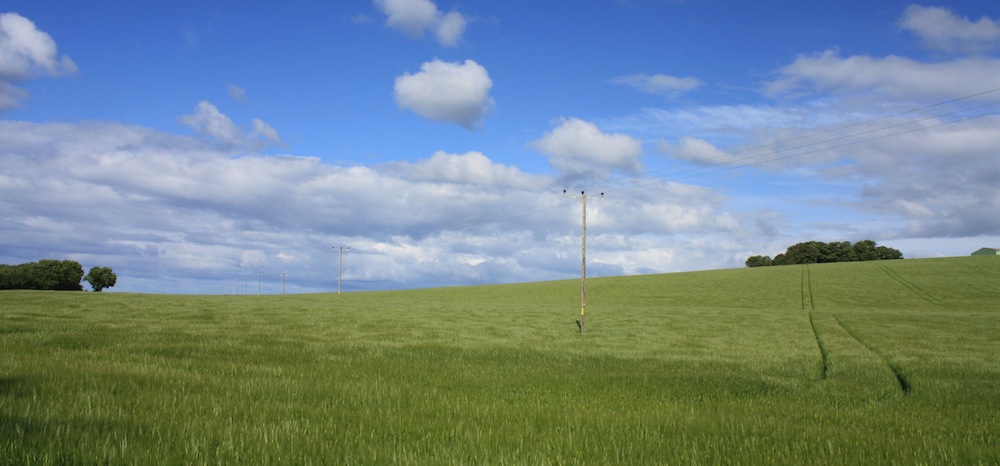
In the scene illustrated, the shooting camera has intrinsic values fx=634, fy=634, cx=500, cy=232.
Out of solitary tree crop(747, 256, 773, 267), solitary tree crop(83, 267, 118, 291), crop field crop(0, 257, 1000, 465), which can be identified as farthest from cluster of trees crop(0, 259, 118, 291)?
solitary tree crop(747, 256, 773, 267)

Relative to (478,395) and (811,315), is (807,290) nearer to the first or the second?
(811,315)

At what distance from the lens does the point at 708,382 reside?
17156 millimetres

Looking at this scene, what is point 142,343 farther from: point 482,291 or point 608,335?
point 482,291

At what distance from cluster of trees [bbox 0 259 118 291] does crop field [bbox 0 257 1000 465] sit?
98374 mm

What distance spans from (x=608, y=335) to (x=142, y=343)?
2257 cm

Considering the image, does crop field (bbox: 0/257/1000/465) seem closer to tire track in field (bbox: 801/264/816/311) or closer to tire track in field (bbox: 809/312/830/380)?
tire track in field (bbox: 809/312/830/380)

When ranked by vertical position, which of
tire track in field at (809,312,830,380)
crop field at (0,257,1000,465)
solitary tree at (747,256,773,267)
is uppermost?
solitary tree at (747,256,773,267)

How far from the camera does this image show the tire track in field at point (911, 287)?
7112cm

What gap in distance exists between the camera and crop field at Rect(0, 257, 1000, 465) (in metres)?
7.55

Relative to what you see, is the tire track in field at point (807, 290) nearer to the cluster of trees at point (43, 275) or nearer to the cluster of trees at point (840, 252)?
the cluster of trees at point (840, 252)

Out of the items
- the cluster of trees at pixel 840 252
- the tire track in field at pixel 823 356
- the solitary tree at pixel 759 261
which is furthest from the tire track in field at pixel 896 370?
the solitary tree at pixel 759 261

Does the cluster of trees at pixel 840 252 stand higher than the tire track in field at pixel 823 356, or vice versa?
the cluster of trees at pixel 840 252

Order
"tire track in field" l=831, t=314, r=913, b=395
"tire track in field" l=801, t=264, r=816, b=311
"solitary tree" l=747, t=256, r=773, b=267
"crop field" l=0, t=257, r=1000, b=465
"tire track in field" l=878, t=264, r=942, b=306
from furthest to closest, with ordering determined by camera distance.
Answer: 1. "solitary tree" l=747, t=256, r=773, b=267
2. "tire track in field" l=878, t=264, r=942, b=306
3. "tire track in field" l=801, t=264, r=816, b=311
4. "tire track in field" l=831, t=314, r=913, b=395
5. "crop field" l=0, t=257, r=1000, b=465

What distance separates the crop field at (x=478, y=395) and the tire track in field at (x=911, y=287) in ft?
135
